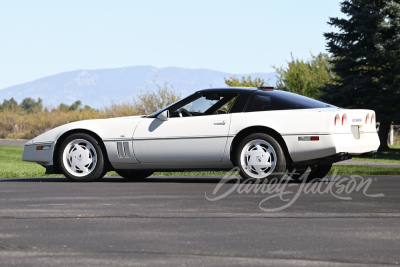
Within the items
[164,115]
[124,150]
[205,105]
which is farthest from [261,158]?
[124,150]

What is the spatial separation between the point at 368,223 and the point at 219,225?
4.66ft

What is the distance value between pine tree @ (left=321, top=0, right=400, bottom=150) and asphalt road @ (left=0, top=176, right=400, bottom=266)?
72.2 feet

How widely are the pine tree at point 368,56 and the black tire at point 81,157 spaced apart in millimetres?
21268

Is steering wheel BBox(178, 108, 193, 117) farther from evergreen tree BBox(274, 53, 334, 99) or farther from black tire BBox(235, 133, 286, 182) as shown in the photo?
evergreen tree BBox(274, 53, 334, 99)

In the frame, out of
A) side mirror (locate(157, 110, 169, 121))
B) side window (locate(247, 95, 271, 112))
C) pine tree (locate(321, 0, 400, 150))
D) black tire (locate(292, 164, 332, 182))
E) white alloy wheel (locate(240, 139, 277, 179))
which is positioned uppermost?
pine tree (locate(321, 0, 400, 150))

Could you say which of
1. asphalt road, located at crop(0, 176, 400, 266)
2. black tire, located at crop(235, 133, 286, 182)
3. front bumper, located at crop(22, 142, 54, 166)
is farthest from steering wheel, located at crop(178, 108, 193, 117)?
front bumper, located at crop(22, 142, 54, 166)

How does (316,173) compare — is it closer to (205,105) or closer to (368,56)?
(205,105)

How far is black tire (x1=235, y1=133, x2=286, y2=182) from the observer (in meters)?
11.6

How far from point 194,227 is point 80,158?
18.9 ft

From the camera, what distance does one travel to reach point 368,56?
107 feet

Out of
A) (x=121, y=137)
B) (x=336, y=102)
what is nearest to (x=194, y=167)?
(x=121, y=137)

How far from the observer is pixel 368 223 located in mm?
7523

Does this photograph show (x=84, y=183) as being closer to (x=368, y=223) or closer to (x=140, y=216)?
(x=140, y=216)

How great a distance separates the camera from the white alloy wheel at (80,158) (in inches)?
496
